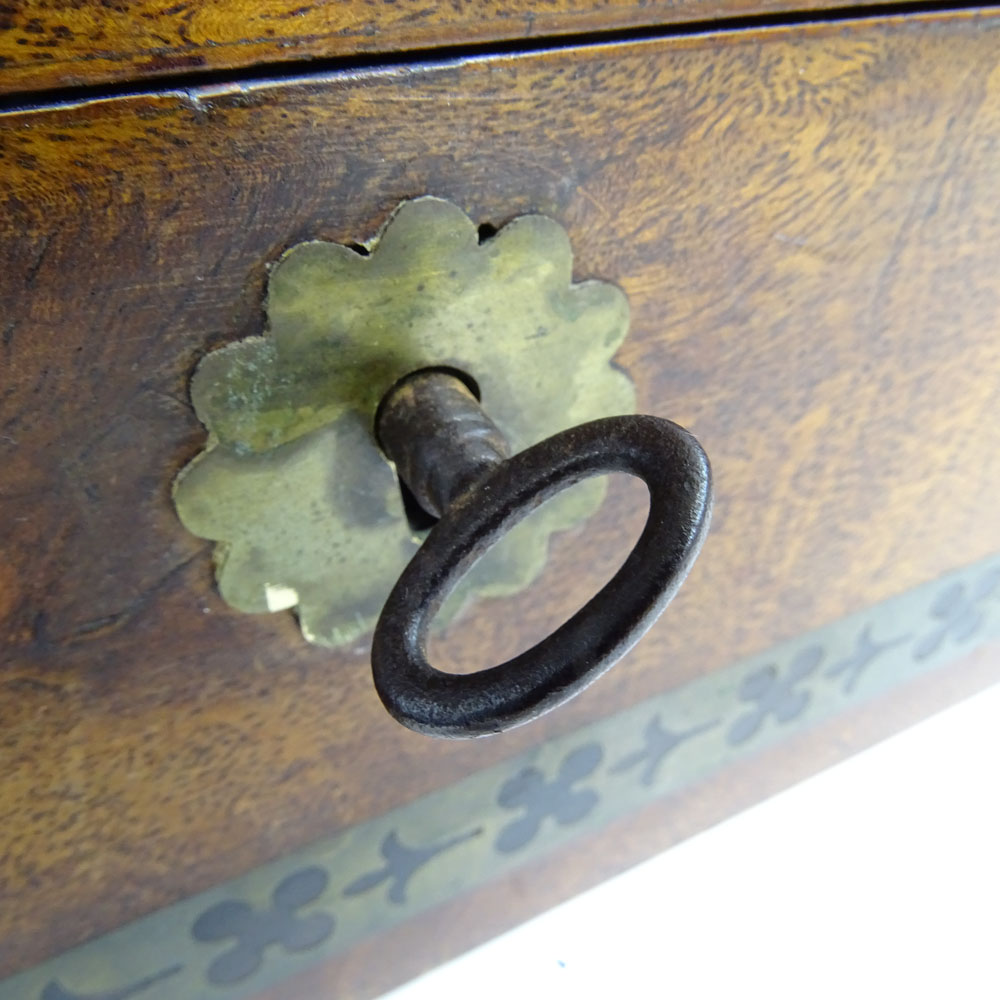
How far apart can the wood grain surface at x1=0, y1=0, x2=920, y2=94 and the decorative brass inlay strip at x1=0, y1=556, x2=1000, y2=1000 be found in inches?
20.7

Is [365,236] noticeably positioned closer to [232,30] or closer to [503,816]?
[232,30]

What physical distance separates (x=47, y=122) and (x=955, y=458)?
29.2 inches

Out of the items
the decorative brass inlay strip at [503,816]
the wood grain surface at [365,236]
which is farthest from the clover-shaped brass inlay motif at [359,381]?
the decorative brass inlay strip at [503,816]

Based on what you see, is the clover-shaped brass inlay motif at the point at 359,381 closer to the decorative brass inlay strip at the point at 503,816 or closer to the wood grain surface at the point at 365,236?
the wood grain surface at the point at 365,236

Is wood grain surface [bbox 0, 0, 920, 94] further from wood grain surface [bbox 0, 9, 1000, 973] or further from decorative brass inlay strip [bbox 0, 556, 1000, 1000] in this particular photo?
decorative brass inlay strip [bbox 0, 556, 1000, 1000]

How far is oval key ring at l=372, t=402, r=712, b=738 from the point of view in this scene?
36 cm

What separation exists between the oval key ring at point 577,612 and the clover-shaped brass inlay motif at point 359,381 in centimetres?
11

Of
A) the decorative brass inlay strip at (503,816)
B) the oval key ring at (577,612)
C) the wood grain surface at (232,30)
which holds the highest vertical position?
the wood grain surface at (232,30)

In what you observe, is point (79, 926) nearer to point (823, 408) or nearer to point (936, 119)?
point (823, 408)

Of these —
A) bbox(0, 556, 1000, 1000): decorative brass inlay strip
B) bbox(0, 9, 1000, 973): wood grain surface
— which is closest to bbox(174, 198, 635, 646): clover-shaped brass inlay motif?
bbox(0, 9, 1000, 973): wood grain surface

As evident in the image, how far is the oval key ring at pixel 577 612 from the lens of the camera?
361 mm

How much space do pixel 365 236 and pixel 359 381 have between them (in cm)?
7

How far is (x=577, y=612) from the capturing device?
0.38 metres

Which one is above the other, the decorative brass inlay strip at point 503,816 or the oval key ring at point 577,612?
the decorative brass inlay strip at point 503,816
